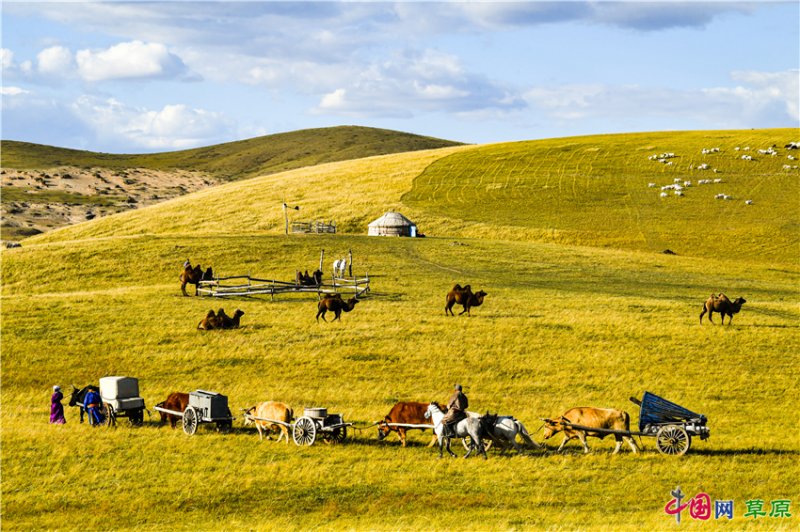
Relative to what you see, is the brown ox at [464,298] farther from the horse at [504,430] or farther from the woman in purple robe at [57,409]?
the woman in purple robe at [57,409]

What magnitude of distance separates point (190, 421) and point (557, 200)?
251 feet

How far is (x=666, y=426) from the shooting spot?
2042 centimetres

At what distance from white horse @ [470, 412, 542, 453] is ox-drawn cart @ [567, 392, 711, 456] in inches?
62.4

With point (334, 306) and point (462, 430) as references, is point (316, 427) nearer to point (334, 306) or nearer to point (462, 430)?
point (462, 430)

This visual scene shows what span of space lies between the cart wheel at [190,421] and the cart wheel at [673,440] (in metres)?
12.9

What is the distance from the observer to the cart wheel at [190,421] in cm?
2281

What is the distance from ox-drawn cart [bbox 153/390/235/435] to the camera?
74.4 ft

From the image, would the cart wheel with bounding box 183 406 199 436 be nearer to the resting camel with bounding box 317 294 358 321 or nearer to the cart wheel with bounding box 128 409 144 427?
the cart wheel with bounding box 128 409 144 427

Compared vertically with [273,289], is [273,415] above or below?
below

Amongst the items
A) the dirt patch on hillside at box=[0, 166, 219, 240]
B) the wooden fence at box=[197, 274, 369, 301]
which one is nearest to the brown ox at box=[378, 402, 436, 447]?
the wooden fence at box=[197, 274, 369, 301]

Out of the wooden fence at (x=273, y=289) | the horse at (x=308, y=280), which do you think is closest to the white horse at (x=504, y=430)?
the wooden fence at (x=273, y=289)

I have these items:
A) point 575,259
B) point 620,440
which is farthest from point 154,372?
point 575,259

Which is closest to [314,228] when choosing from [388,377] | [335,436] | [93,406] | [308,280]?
[308,280]

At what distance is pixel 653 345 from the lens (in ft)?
115
